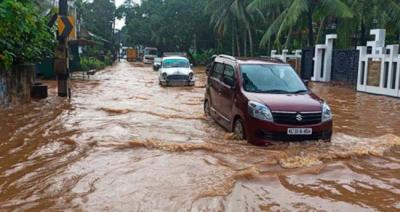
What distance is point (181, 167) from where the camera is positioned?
666 centimetres

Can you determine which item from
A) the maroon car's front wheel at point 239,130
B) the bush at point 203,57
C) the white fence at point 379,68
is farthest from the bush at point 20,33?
the bush at point 203,57

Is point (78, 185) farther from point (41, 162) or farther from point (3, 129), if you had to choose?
point (3, 129)

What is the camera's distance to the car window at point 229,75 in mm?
9023

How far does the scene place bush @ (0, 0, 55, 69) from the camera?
8911 mm

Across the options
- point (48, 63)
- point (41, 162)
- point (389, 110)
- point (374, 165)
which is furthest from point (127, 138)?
point (48, 63)

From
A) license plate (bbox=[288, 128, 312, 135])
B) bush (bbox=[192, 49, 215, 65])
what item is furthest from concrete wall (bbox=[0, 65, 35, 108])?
bush (bbox=[192, 49, 215, 65])

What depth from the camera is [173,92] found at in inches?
750

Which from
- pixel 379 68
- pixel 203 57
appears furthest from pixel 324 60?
pixel 203 57

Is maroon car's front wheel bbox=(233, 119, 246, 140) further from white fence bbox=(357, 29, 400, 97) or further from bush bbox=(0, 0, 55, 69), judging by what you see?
white fence bbox=(357, 29, 400, 97)

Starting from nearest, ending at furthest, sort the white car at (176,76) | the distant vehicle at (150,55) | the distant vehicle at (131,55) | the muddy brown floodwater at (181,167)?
the muddy brown floodwater at (181,167)
the white car at (176,76)
the distant vehicle at (150,55)
the distant vehicle at (131,55)

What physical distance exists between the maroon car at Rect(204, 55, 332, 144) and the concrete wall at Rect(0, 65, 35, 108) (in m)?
6.13

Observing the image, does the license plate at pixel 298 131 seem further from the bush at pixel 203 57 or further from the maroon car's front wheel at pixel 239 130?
the bush at pixel 203 57

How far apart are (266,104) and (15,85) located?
866 cm

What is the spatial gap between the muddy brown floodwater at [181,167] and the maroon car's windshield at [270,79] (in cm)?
121
